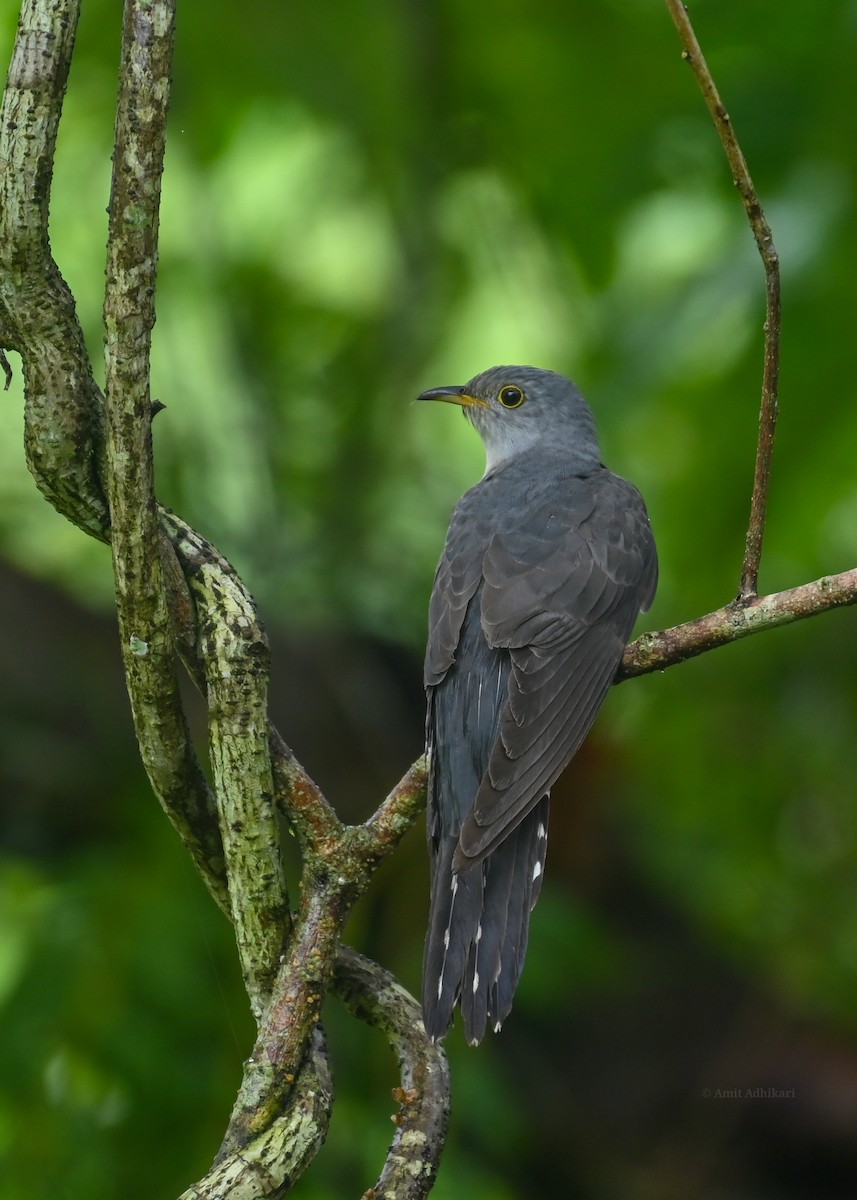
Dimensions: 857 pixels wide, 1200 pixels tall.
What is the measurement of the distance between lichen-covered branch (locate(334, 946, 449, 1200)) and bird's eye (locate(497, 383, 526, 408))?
9.43 ft

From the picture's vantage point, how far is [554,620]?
326 centimetres

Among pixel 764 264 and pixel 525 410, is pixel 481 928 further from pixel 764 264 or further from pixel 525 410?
pixel 525 410

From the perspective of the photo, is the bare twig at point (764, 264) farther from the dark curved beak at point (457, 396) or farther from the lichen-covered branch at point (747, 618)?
the dark curved beak at point (457, 396)

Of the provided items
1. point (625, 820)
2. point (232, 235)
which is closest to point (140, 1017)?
point (625, 820)

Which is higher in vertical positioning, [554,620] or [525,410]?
[525,410]

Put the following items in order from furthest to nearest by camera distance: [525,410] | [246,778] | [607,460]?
[607,460] → [525,410] → [246,778]

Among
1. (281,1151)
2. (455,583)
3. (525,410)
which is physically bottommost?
(281,1151)

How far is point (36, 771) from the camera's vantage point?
15.5 feet

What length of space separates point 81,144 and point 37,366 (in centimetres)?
367

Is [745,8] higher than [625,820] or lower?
higher

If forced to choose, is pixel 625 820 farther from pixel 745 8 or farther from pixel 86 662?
pixel 745 8

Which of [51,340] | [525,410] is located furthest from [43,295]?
[525,410]

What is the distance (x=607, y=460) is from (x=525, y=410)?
556 millimetres

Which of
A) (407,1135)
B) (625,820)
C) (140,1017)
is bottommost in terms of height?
(407,1135)
